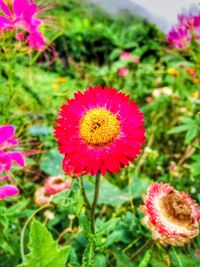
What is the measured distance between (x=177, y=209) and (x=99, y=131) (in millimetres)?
181

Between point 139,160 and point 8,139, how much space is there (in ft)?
2.67

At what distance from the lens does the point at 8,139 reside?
0.68m

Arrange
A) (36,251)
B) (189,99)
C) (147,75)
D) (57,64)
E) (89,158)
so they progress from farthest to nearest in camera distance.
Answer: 1. (57,64)
2. (147,75)
3. (189,99)
4. (89,158)
5. (36,251)

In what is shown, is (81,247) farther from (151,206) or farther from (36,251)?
(36,251)

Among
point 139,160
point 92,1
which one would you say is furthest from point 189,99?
point 92,1

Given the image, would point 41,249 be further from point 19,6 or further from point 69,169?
point 19,6

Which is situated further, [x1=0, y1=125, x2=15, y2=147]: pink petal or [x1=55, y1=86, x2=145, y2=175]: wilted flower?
[x1=0, y1=125, x2=15, y2=147]: pink petal

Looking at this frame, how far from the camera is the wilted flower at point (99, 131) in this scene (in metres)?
0.51

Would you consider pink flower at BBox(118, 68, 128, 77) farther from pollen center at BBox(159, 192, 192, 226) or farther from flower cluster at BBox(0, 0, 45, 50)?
pollen center at BBox(159, 192, 192, 226)

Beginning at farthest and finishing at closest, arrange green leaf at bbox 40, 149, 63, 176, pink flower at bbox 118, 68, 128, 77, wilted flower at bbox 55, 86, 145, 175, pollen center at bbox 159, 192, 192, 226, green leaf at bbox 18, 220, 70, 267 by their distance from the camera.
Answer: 1. pink flower at bbox 118, 68, 128, 77
2. green leaf at bbox 40, 149, 63, 176
3. pollen center at bbox 159, 192, 192, 226
4. wilted flower at bbox 55, 86, 145, 175
5. green leaf at bbox 18, 220, 70, 267

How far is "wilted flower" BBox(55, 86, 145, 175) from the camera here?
509mm

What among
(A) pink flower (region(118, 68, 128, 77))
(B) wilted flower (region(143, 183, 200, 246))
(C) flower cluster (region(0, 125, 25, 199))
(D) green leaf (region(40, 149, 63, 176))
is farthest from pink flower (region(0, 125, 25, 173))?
(A) pink flower (region(118, 68, 128, 77))

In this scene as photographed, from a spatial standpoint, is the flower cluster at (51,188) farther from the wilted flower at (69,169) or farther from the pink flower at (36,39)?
the wilted flower at (69,169)

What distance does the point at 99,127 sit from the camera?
568 mm
